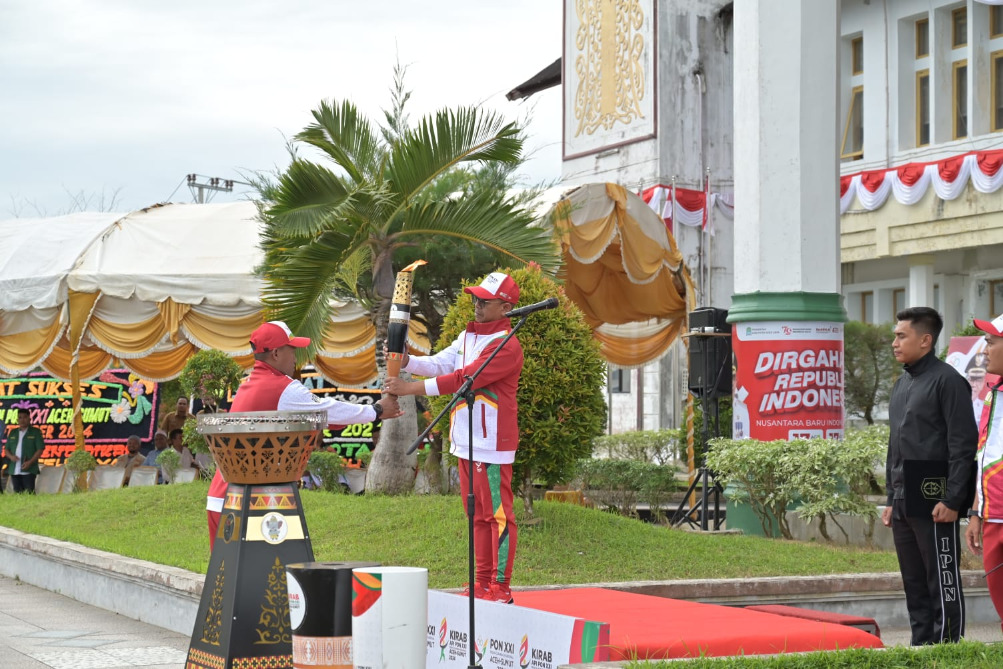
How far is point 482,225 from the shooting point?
43.7 feet

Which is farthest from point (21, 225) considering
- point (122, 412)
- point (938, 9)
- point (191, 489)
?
point (938, 9)

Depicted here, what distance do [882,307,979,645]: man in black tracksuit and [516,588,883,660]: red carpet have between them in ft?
2.00

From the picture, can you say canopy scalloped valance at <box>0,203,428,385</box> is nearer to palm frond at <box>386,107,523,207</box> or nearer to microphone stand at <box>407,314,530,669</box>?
palm frond at <box>386,107,523,207</box>

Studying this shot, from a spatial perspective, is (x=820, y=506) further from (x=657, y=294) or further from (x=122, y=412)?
(x=122, y=412)

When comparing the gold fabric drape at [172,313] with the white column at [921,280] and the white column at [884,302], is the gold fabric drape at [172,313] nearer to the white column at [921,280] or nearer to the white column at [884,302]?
the white column at [921,280]

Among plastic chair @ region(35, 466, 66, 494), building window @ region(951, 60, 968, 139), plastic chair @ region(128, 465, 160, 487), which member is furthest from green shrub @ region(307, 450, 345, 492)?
building window @ region(951, 60, 968, 139)

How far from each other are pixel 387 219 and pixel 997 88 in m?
16.3

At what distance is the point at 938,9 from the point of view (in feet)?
84.5

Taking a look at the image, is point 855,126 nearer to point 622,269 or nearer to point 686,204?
point 686,204

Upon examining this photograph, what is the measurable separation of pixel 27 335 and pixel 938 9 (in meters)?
18.7

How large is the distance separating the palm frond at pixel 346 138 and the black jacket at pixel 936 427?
774 centimetres

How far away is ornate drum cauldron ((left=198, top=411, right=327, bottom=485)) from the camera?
586 centimetres

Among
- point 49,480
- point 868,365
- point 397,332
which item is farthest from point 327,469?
point 868,365

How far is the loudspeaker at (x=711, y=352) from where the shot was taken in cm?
1560
